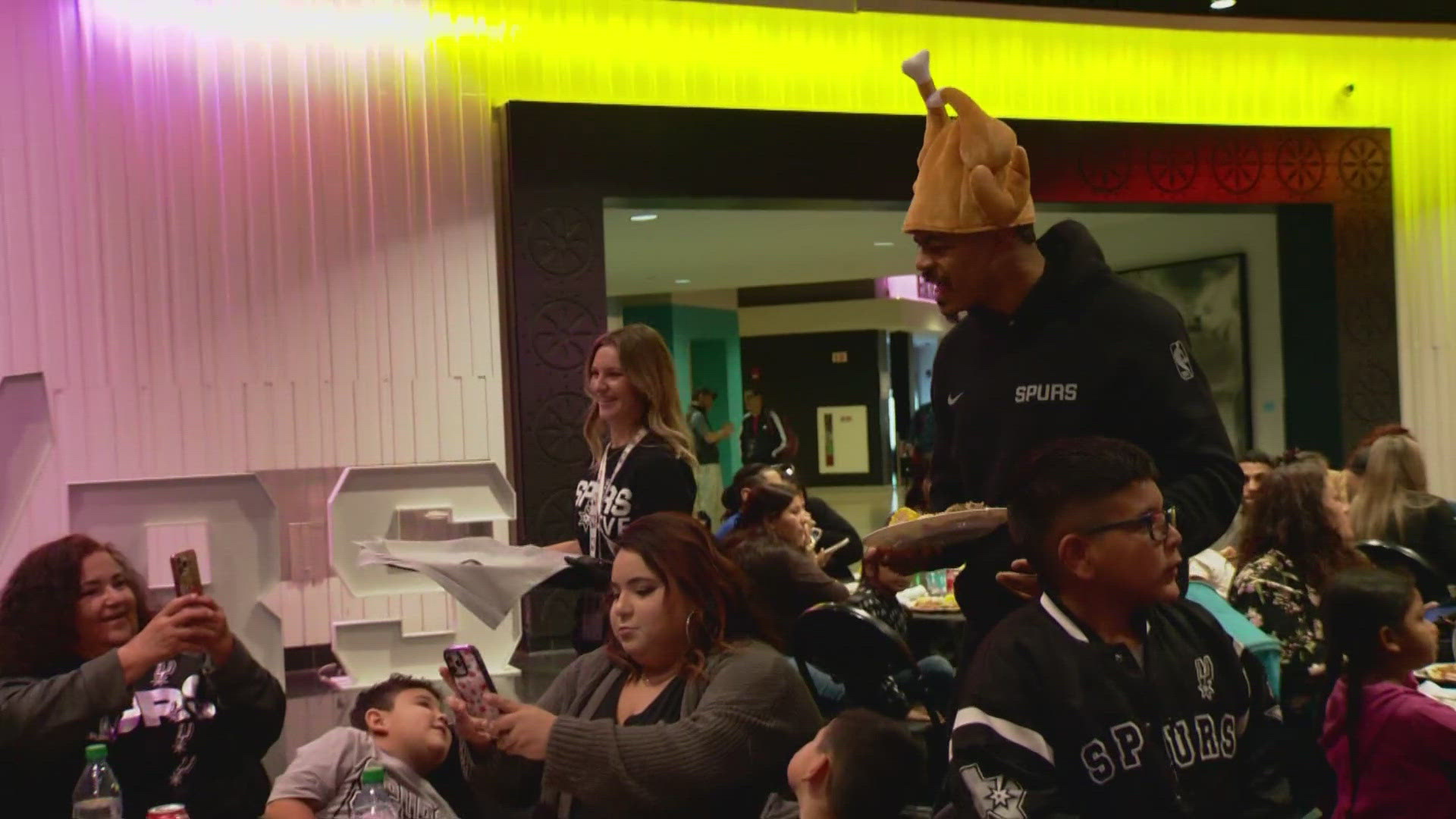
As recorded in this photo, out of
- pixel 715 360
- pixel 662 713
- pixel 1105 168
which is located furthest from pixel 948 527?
pixel 715 360

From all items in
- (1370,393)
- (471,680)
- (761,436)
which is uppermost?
(1370,393)

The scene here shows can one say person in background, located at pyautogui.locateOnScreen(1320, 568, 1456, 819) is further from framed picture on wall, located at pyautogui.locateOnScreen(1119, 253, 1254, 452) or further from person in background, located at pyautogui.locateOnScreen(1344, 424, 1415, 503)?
framed picture on wall, located at pyautogui.locateOnScreen(1119, 253, 1254, 452)

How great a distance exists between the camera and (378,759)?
115 inches

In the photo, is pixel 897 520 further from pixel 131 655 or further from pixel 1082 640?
pixel 131 655

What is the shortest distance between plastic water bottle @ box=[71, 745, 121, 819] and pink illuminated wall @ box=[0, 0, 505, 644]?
13.9ft

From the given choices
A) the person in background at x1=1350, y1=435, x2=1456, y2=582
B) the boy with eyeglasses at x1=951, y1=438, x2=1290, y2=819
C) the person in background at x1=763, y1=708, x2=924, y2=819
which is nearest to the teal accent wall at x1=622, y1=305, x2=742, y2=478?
the person in background at x1=1350, y1=435, x2=1456, y2=582

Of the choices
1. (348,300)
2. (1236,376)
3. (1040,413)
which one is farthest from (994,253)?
(1236,376)

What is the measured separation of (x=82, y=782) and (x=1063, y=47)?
7736 millimetres

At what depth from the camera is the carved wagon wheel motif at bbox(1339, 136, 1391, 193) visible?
31.1 ft

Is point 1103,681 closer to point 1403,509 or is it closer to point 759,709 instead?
point 759,709

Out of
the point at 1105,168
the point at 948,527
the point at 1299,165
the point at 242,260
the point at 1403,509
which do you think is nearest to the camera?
the point at 948,527

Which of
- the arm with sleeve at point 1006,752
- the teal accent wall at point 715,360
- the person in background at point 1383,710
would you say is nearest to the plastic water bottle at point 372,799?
the arm with sleeve at point 1006,752

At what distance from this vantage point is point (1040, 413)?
2008mm

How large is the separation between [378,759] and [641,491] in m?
0.83
